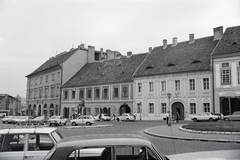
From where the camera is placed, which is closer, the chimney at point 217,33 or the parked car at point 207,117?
the parked car at point 207,117

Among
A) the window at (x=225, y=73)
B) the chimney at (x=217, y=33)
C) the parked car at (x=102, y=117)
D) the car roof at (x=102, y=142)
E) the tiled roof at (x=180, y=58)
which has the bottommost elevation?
the parked car at (x=102, y=117)

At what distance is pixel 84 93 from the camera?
50719mm

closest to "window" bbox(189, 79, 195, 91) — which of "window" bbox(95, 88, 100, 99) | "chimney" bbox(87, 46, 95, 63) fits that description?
"window" bbox(95, 88, 100, 99)

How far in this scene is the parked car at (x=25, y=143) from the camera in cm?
660

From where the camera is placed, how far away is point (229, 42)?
1345 inches

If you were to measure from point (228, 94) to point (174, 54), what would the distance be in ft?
40.4

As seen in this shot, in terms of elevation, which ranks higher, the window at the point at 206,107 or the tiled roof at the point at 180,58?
the tiled roof at the point at 180,58

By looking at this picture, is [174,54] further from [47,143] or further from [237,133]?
[47,143]

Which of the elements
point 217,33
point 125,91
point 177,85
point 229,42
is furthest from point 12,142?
point 217,33

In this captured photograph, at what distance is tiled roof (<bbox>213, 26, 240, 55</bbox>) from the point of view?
1287 inches

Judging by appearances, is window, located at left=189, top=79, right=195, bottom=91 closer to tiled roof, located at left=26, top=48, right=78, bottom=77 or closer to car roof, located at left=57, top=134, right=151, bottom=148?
tiled roof, located at left=26, top=48, right=78, bottom=77

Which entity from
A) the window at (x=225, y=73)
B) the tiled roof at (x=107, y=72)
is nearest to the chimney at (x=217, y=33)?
the window at (x=225, y=73)

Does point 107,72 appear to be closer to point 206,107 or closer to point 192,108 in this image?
point 192,108

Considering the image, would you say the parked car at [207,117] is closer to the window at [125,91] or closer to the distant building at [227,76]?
the distant building at [227,76]
